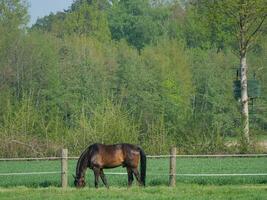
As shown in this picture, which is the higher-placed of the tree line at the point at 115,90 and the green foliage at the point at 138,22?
the green foliage at the point at 138,22

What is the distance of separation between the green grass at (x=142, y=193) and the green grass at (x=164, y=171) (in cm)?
241

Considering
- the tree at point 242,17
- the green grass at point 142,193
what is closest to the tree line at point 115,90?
the tree at point 242,17

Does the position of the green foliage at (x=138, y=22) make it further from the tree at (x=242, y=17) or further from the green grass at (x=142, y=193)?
the green grass at (x=142, y=193)

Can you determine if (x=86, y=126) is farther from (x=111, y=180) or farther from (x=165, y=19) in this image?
(x=165, y=19)

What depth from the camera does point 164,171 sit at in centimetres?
2569

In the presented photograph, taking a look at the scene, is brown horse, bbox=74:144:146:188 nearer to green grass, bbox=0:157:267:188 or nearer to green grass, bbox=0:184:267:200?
green grass, bbox=0:184:267:200

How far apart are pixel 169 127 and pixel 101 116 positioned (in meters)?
6.31

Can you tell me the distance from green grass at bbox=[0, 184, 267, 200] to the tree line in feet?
40.6

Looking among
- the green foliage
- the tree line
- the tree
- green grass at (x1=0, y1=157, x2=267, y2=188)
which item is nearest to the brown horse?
green grass at (x1=0, y1=157, x2=267, y2=188)

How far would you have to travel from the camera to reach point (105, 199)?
16859 mm

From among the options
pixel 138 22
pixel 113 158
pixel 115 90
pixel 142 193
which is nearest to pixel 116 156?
pixel 113 158

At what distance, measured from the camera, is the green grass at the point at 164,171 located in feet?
72.9

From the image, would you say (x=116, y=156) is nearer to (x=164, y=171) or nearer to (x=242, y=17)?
(x=164, y=171)

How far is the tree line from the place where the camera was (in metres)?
32.7
